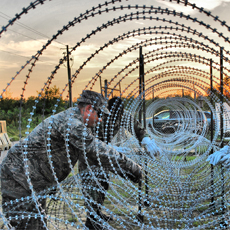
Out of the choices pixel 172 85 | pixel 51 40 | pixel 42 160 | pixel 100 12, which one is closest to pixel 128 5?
pixel 100 12

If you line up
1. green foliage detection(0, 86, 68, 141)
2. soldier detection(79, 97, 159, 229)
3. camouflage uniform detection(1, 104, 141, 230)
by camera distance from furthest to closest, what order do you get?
1. green foliage detection(0, 86, 68, 141)
2. soldier detection(79, 97, 159, 229)
3. camouflage uniform detection(1, 104, 141, 230)

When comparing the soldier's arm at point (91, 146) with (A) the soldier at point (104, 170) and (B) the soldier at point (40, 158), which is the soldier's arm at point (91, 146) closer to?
(B) the soldier at point (40, 158)

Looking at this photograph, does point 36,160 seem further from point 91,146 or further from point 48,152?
point 91,146

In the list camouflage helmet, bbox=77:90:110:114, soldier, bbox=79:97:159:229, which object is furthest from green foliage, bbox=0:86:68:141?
camouflage helmet, bbox=77:90:110:114

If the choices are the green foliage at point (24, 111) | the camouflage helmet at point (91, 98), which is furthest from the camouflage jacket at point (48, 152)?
the green foliage at point (24, 111)

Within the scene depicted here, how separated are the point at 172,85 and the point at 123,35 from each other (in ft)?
9.82

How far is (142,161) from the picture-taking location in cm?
459

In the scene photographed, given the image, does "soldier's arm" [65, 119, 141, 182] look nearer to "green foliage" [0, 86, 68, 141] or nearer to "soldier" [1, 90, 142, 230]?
"soldier" [1, 90, 142, 230]

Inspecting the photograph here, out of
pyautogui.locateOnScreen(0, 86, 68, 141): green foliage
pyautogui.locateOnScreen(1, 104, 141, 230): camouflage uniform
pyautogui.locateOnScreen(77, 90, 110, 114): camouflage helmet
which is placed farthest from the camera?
pyautogui.locateOnScreen(0, 86, 68, 141): green foliage

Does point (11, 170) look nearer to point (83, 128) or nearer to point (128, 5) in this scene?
point (83, 128)

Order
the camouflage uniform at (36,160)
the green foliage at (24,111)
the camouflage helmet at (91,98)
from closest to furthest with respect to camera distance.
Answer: the camouflage uniform at (36,160)
the camouflage helmet at (91,98)
the green foliage at (24,111)

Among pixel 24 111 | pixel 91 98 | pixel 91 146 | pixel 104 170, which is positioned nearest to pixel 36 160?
pixel 91 146

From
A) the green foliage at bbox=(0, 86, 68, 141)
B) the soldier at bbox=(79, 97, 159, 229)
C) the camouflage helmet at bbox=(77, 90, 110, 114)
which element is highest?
the green foliage at bbox=(0, 86, 68, 141)

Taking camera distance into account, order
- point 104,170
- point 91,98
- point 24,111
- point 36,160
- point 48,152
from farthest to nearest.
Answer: point 24,111, point 104,170, point 91,98, point 36,160, point 48,152
